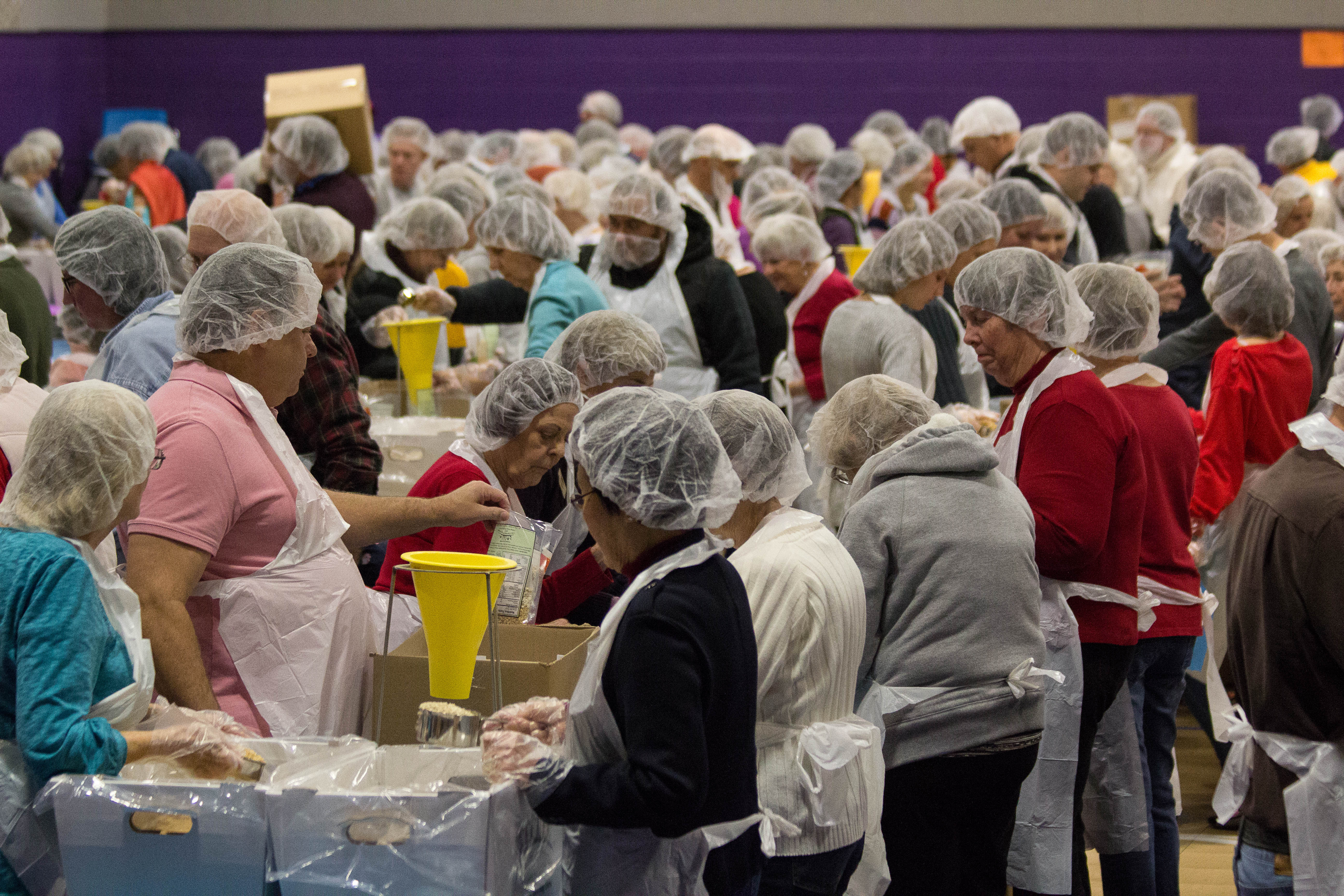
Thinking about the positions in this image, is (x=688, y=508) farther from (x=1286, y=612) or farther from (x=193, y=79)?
(x=193, y=79)

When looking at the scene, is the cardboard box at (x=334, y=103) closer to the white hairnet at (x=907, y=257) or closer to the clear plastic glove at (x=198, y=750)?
the white hairnet at (x=907, y=257)

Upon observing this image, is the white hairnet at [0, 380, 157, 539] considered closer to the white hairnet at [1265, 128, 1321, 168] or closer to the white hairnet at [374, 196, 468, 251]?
the white hairnet at [374, 196, 468, 251]

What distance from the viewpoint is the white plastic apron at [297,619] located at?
2.37 m

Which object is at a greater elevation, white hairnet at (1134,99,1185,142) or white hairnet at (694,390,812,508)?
white hairnet at (1134,99,1185,142)

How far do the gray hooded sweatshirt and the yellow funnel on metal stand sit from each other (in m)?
2.18

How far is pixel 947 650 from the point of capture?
2.54 metres

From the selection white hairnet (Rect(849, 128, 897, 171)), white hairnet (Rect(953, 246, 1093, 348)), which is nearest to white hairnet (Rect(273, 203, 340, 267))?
white hairnet (Rect(953, 246, 1093, 348))

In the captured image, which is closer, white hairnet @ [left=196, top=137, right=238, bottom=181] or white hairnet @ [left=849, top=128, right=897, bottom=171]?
white hairnet @ [left=849, top=128, right=897, bottom=171]

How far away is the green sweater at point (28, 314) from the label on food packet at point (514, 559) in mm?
2383

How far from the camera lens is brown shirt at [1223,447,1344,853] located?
287 cm

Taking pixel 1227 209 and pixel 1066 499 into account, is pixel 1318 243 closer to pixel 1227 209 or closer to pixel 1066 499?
pixel 1227 209

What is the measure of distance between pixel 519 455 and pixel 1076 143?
4.08 m

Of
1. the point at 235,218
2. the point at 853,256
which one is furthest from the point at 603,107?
the point at 235,218

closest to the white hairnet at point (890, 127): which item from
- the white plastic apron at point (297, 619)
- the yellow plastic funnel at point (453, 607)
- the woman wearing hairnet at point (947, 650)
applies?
the woman wearing hairnet at point (947, 650)
